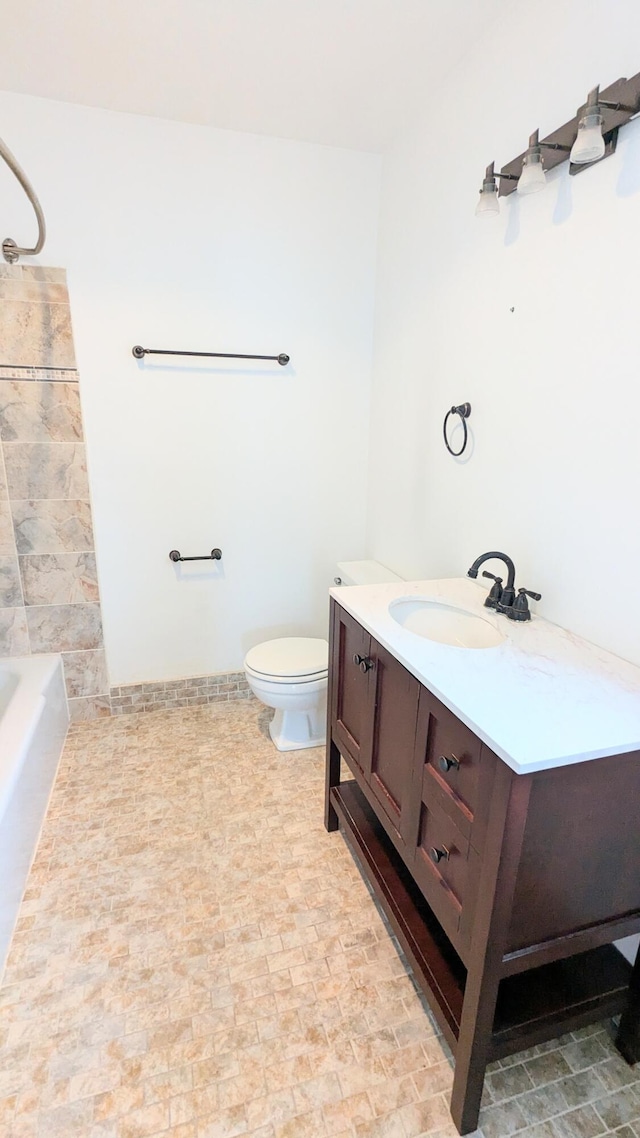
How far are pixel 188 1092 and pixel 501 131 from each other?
101 inches

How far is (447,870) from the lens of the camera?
112 centimetres

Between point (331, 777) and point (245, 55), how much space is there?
241 centimetres

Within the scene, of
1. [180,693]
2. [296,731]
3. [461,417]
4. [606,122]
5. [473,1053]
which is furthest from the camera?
[180,693]

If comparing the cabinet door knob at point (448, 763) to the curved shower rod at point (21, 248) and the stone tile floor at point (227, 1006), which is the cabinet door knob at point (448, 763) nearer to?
the stone tile floor at point (227, 1006)

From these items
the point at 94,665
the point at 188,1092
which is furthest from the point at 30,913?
the point at 94,665

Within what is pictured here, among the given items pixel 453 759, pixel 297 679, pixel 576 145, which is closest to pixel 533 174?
pixel 576 145

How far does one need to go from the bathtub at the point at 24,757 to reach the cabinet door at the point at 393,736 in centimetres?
106

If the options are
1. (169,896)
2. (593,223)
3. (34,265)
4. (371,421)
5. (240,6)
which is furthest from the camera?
(371,421)

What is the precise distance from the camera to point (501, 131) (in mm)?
1541

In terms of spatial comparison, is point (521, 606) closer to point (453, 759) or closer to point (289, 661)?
point (453, 759)

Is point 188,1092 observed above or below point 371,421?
below

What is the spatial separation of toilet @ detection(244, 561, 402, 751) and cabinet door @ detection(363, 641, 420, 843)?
2.29 ft

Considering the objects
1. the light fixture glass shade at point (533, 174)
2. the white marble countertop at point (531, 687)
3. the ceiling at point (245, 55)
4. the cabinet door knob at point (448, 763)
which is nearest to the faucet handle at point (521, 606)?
the white marble countertop at point (531, 687)

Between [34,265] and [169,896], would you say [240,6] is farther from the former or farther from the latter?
[169,896]
